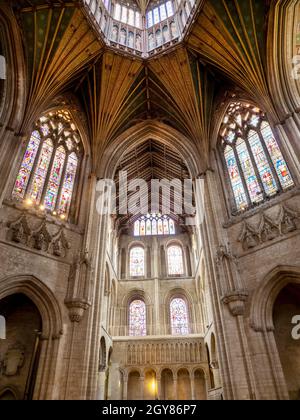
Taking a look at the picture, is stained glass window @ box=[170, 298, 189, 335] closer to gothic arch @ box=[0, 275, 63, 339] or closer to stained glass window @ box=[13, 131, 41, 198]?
gothic arch @ box=[0, 275, 63, 339]

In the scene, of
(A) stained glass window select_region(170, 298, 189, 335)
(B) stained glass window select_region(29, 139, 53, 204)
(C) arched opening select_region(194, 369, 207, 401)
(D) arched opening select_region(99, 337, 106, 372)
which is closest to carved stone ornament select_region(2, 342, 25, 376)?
(B) stained glass window select_region(29, 139, 53, 204)

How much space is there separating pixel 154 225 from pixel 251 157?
13.4m

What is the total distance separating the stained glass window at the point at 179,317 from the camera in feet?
67.6

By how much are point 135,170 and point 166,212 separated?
18.7 ft

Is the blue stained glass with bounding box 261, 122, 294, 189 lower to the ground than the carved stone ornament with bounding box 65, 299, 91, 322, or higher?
higher

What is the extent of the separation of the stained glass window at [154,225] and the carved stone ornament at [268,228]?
13.5 metres

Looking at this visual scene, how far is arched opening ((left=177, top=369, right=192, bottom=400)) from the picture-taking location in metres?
17.5

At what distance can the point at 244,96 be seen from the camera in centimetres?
1455

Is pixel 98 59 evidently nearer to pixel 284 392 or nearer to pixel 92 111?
pixel 92 111

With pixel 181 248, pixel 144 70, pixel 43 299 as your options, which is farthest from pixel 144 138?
pixel 43 299

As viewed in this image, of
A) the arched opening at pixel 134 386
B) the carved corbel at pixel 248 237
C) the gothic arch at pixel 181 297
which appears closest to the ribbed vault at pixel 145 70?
the carved corbel at pixel 248 237

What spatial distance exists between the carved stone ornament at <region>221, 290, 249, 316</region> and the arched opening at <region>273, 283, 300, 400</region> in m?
1.77

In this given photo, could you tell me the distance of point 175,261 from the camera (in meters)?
24.0

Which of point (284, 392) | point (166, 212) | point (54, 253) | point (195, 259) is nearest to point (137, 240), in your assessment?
point (166, 212)
